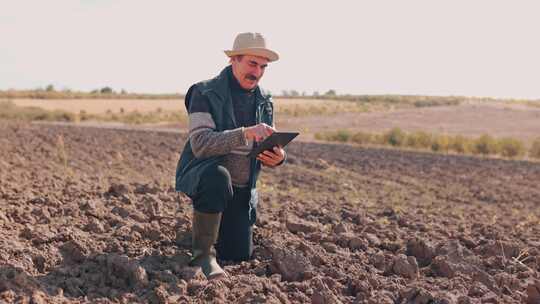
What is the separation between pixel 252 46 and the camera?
488cm

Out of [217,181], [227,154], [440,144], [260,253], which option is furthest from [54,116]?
[217,181]

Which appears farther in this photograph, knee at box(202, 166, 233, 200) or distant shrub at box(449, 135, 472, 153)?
distant shrub at box(449, 135, 472, 153)

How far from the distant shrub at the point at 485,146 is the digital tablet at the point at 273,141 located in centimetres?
2186

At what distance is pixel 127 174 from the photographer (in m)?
12.6

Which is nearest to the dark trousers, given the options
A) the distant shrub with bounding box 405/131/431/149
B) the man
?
the man

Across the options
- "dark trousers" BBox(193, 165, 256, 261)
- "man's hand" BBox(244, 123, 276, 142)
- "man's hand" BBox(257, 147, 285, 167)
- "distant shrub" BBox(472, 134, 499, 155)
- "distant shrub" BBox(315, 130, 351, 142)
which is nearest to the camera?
"man's hand" BBox(244, 123, 276, 142)

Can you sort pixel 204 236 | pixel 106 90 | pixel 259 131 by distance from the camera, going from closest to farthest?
pixel 259 131 → pixel 204 236 → pixel 106 90

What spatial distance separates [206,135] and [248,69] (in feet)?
1.87

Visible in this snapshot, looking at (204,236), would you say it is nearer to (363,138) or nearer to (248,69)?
(248,69)

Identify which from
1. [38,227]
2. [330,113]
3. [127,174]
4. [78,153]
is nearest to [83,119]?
[330,113]

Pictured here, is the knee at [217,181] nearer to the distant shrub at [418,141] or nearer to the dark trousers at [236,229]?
the dark trousers at [236,229]

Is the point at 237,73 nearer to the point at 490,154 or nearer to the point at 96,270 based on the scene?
the point at 96,270

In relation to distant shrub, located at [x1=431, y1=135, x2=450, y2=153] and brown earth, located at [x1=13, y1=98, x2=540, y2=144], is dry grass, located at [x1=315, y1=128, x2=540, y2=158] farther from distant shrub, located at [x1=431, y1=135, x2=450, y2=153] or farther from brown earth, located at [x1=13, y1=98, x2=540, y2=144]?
brown earth, located at [x1=13, y1=98, x2=540, y2=144]

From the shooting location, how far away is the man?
4.74 meters
